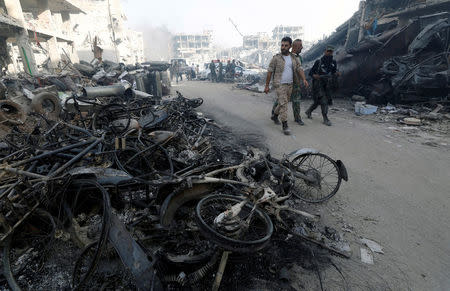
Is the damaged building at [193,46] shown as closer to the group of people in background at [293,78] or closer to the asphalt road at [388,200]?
the group of people in background at [293,78]

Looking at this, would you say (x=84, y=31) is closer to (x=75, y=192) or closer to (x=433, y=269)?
(x=75, y=192)

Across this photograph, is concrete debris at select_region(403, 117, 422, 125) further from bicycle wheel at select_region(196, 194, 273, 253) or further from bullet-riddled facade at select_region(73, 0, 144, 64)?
bullet-riddled facade at select_region(73, 0, 144, 64)

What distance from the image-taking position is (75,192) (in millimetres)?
2656

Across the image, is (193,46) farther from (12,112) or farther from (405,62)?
(12,112)

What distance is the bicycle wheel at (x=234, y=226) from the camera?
1.97m

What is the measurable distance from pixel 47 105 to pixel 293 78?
7.85m

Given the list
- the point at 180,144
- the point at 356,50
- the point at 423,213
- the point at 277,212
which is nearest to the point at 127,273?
the point at 277,212

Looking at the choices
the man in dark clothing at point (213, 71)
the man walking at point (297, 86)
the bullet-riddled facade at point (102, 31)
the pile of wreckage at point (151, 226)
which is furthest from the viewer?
the bullet-riddled facade at point (102, 31)

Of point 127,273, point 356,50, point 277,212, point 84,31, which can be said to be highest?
point 84,31

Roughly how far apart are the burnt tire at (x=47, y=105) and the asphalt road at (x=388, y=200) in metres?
5.82

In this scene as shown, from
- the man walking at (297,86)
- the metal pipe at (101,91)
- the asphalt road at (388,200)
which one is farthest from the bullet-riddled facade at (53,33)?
the asphalt road at (388,200)

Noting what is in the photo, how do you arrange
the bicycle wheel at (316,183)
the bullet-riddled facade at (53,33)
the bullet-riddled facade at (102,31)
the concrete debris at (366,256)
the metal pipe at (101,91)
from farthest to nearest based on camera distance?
the bullet-riddled facade at (102,31)
the bullet-riddled facade at (53,33)
the metal pipe at (101,91)
the bicycle wheel at (316,183)
the concrete debris at (366,256)

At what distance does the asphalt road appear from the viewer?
7.58ft

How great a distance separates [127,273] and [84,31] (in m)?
50.9
